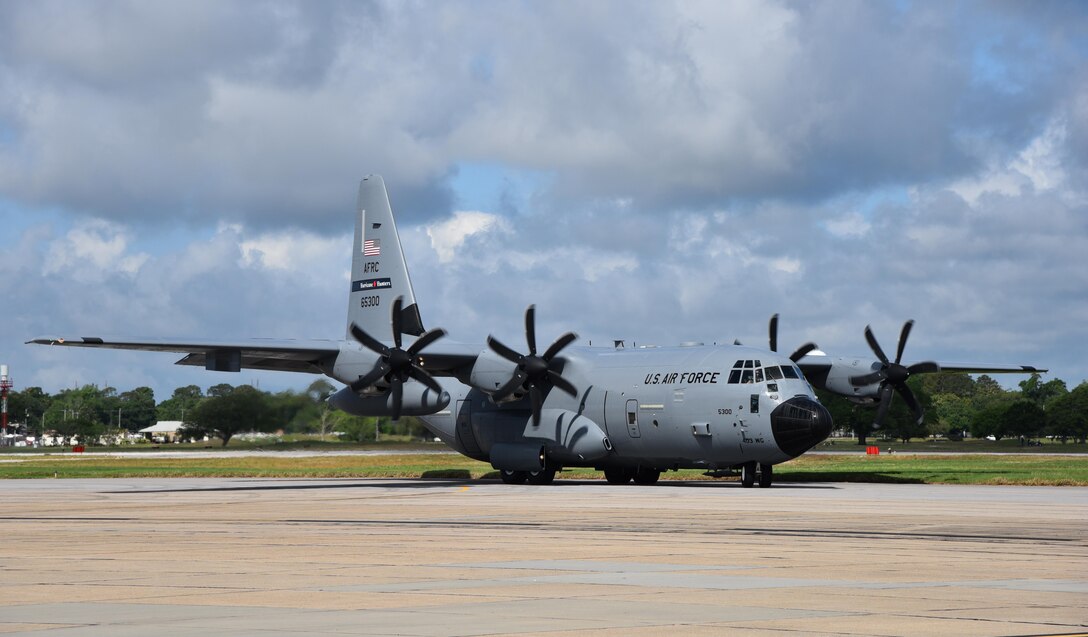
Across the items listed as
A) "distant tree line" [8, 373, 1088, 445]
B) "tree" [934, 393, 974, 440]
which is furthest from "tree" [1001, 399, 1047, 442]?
"tree" [934, 393, 974, 440]

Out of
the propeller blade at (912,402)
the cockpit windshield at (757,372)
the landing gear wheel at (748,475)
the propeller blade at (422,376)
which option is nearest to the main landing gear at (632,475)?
the landing gear wheel at (748,475)

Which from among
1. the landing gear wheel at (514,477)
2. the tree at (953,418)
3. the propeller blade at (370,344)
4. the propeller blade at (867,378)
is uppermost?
the tree at (953,418)

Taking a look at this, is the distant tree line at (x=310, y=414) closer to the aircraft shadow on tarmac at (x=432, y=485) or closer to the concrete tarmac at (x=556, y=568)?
the aircraft shadow on tarmac at (x=432, y=485)

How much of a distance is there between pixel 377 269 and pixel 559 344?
955 centimetres

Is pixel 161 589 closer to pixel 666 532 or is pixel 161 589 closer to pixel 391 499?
pixel 666 532

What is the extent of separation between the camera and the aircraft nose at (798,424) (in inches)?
1371

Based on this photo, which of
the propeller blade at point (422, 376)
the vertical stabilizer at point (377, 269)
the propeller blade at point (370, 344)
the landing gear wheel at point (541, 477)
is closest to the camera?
the propeller blade at point (370, 344)

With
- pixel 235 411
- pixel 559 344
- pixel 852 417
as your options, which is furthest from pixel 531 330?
pixel 852 417

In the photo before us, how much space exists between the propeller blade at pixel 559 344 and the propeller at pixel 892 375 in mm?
9921

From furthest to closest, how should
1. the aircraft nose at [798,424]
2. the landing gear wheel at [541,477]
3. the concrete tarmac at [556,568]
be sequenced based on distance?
1. the landing gear wheel at [541,477]
2. the aircraft nose at [798,424]
3. the concrete tarmac at [556,568]

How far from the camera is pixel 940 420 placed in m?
188

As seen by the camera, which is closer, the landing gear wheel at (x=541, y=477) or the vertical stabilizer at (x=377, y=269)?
the landing gear wheel at (x=541, y=477)

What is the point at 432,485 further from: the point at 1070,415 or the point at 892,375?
the point at 1070,415

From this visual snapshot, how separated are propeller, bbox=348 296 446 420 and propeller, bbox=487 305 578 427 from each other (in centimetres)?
215
